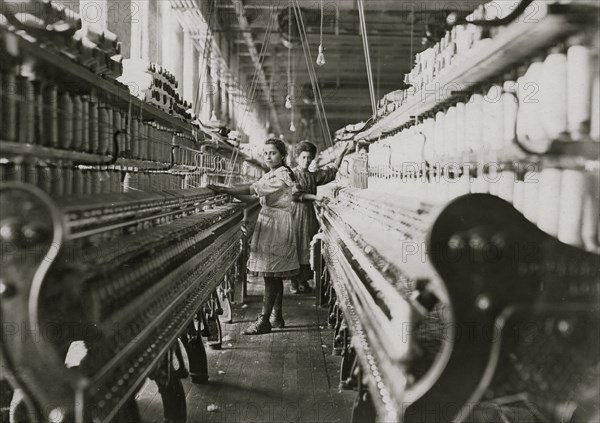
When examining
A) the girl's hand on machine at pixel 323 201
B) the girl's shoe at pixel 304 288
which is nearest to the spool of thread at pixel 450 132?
the girl's hand on machine at pixel 323 201

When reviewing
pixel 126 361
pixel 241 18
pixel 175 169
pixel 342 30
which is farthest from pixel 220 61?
pixel 126 361

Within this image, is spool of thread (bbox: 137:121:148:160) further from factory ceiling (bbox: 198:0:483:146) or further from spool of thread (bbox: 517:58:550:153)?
spool of thread (bbox: 517:58:550:153)

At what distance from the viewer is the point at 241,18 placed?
9094 mm

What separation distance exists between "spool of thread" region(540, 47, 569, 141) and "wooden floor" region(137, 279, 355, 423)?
6.28ft

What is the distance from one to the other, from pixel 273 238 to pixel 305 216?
4.52ft

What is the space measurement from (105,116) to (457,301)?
209 cm

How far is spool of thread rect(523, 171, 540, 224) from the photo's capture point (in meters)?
2.02

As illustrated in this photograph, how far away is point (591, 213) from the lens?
1.72 meters

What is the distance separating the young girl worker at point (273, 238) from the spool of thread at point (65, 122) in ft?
7.39

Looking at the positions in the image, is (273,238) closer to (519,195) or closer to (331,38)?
(519,195)

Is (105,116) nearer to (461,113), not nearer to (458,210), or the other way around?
(461,113)

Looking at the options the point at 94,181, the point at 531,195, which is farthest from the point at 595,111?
the point at 94,181

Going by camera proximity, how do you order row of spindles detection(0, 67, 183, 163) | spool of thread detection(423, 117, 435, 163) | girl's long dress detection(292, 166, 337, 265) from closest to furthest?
1. row of spindles detection(0, 67, 183, 163)
2. spool of thread detection(423, 117, 435, 163)
3. girl's long dress detection(292, 166, 337, 265)

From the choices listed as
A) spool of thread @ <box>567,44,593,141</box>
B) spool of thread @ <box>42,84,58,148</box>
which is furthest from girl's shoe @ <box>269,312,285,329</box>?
spool of thread @ <box>567,44,593,141</box>
